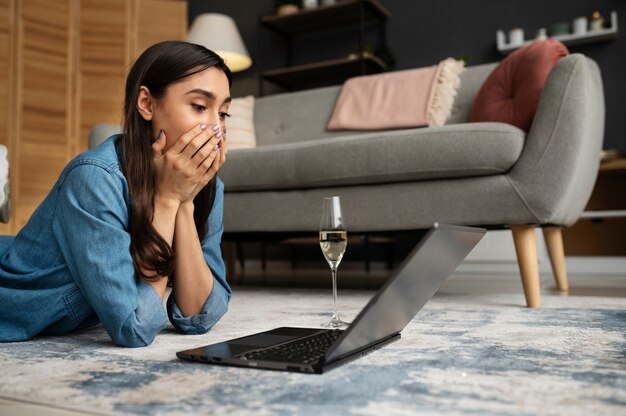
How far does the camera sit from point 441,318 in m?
1.45

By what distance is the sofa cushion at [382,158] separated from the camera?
1.77 metres

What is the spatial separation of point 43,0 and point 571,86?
403cm

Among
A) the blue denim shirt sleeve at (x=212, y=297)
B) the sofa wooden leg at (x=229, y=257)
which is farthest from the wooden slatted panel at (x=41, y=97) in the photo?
the blue denim shirt sleeve at (x=212, y=297)

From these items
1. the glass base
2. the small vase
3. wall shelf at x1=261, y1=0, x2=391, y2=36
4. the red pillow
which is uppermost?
the small vase

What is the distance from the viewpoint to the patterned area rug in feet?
2.19

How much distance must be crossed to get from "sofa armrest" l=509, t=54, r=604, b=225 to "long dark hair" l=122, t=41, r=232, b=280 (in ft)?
3.51

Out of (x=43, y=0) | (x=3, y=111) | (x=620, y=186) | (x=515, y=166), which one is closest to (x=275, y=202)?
(x=515, y=166)

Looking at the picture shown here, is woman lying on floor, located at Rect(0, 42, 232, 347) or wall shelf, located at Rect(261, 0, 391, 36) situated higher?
wall shelf, located at Rect(261, 0, 391, 36)

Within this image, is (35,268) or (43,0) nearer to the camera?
(35,268)

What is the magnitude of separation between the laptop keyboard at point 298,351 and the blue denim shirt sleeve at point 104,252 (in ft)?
0.85

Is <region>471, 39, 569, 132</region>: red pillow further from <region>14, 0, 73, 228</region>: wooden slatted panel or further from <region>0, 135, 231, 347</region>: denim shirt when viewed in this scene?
<region>14, 0, 73, 228</region>: wooden slatted panel

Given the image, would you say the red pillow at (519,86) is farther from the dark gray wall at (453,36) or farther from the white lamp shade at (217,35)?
the white lamp shade at (217,35)

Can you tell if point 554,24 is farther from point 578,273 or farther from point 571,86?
point 571,86

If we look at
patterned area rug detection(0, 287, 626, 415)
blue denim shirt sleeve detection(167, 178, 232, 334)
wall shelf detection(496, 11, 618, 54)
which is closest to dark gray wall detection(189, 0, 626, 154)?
wall shelf detection(496, 11, 618, 54)
